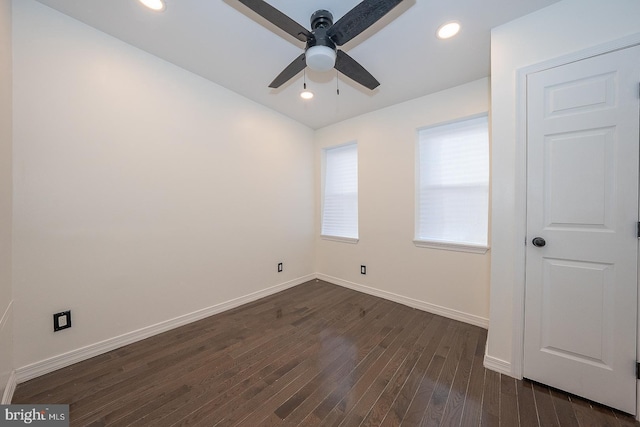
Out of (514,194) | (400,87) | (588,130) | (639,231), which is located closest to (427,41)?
(400,87)

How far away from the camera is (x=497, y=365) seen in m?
1.69

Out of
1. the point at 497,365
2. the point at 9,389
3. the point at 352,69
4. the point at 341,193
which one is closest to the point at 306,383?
the point at 497,365

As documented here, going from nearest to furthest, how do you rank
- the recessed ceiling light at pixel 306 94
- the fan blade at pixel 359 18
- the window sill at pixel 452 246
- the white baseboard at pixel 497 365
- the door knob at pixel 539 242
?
the fan blade at pixel 359 18 < the door knob at pixel 539 242 < the white baseboard at pixel 497 365 < the window sill at pixel 452 246 < the recessed ceiling light at pixel 306 94

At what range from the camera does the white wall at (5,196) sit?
135 cm

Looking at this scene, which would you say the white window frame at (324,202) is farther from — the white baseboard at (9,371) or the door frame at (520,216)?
the white baseboard at (9,371)

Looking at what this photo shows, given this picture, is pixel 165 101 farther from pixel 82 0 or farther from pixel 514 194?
pixel 514 194

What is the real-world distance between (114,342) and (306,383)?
1.71 meters

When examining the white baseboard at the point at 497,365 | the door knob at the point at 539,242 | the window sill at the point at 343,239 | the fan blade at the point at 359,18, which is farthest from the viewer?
the window sill at the point at 343,239

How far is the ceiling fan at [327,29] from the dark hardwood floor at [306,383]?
221 centimetres

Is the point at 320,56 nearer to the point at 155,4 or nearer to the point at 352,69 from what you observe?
the point at 352,69

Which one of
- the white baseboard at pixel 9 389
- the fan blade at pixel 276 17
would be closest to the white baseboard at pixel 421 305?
the fan blade at pixel 276 17

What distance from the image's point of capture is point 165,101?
7.31ft

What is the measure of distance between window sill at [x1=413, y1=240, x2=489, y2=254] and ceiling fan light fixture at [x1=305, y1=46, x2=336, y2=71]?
84.2 inches

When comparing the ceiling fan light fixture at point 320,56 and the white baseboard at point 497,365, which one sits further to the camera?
the white baseboard at point 497,365
